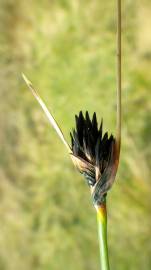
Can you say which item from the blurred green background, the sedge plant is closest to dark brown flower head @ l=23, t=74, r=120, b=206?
the sedge plant

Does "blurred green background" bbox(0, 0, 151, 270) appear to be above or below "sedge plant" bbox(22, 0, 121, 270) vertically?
above

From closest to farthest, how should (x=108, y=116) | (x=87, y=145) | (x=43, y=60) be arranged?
(x=87, y=145)
(x=108, y=116)
(x=43, y=60)

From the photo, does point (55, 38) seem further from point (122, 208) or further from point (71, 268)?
point (71, 268)

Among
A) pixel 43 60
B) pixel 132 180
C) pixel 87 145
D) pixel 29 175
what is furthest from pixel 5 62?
pixel 87 145

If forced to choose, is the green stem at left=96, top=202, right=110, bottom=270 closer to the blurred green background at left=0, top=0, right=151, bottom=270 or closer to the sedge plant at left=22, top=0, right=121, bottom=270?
the sedge plant at left=22, top=0, right=121, bottom=270

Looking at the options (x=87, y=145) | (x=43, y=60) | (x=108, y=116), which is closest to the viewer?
(x=87, y=145)

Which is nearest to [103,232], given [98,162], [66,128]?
[98,162]

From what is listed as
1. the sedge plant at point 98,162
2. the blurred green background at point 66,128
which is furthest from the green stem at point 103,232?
the blurred green background at point 66,128

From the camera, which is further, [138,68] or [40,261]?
[40,261]

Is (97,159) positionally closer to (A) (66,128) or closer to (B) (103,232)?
(B) (103,232)
